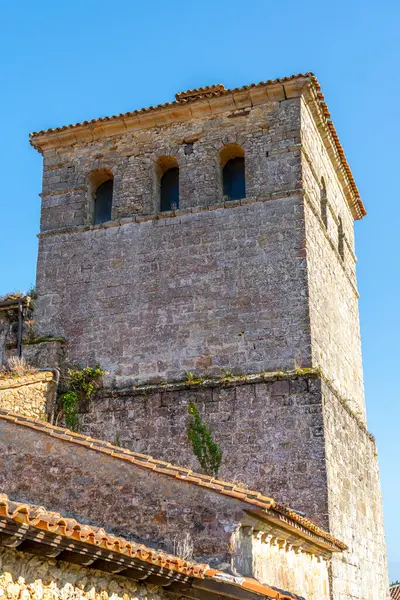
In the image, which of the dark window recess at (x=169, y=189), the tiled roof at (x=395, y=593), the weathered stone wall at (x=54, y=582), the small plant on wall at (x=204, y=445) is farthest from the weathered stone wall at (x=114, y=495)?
the tiled roof at (x=395, y=593)

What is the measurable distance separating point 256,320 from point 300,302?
0.71 m

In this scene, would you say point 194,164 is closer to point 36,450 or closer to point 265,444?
point 265,444

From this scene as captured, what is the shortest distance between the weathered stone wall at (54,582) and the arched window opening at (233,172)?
8241mm

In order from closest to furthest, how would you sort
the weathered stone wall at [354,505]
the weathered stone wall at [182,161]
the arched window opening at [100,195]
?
the weathered stone wall at [354,505] < the weathered stone wall at [182,161] < the arched window opening at [100,195]

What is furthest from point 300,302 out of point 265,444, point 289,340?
point 265,444

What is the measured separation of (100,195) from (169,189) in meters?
1.34

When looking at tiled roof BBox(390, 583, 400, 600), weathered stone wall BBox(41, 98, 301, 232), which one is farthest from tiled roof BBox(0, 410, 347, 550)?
tiled roof BBox(390, 583, 400, 600)

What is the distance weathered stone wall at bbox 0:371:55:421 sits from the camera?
11.6m

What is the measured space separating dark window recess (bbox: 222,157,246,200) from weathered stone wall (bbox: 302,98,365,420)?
112 cm

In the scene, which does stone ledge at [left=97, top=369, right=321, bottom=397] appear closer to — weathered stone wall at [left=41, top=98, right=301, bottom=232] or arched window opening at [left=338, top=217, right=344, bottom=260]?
weathered stone wall at [left=41, top=98, right=301, bottom=232]

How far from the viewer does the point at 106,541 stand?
5848 millimetres

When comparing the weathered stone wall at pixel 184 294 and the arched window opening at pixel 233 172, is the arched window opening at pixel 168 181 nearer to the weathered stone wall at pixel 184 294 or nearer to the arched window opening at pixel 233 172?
the weathered stone wall at pixel 184 294

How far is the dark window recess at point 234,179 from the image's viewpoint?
13680 mm

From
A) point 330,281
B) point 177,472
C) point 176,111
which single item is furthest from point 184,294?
point 177,472
